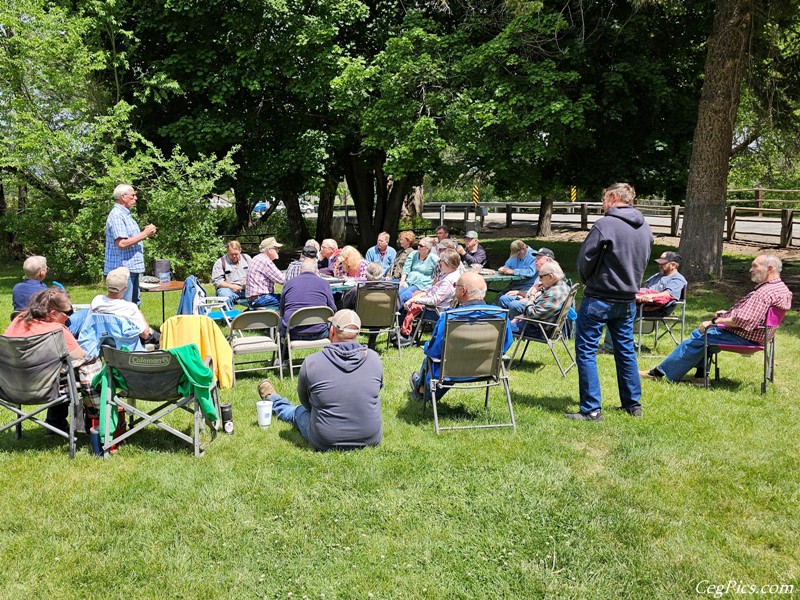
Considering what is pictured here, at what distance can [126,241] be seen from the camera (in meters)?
7.95

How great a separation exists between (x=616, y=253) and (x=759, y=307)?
5.92 feet

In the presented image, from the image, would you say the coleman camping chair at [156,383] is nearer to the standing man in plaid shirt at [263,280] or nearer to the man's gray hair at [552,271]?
the standing man in plaid shirt at [263,280]

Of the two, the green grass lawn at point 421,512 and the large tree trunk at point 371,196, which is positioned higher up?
the large tree trunk at point 371,196

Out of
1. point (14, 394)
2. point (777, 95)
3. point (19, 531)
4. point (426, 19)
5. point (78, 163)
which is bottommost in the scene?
point (19, 531)

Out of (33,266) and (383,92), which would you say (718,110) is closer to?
(383,92)

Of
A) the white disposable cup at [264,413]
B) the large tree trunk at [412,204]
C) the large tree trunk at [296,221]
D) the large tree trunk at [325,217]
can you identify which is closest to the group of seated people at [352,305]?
the white disposable cup at [264,413]

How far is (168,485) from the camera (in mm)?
4504

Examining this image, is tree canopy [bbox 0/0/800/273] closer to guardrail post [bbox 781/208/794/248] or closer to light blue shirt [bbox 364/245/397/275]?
guardrail post [bbox 781/208/794/248]

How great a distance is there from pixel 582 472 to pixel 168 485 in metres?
2.72

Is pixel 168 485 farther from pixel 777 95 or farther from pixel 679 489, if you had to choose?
pixel 777 95

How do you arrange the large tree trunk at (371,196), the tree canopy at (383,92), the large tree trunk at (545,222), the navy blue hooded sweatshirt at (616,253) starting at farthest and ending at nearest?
the large tree trunk at (545,222), the large tree trunk at (371,196), the tree canopy at (383,92), the navy blue hooded sweatshirt at (616,253)

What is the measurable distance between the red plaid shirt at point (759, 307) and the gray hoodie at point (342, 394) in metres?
3.57

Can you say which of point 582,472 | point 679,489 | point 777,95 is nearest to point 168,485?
point 582,472

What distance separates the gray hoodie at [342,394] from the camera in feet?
16.1
